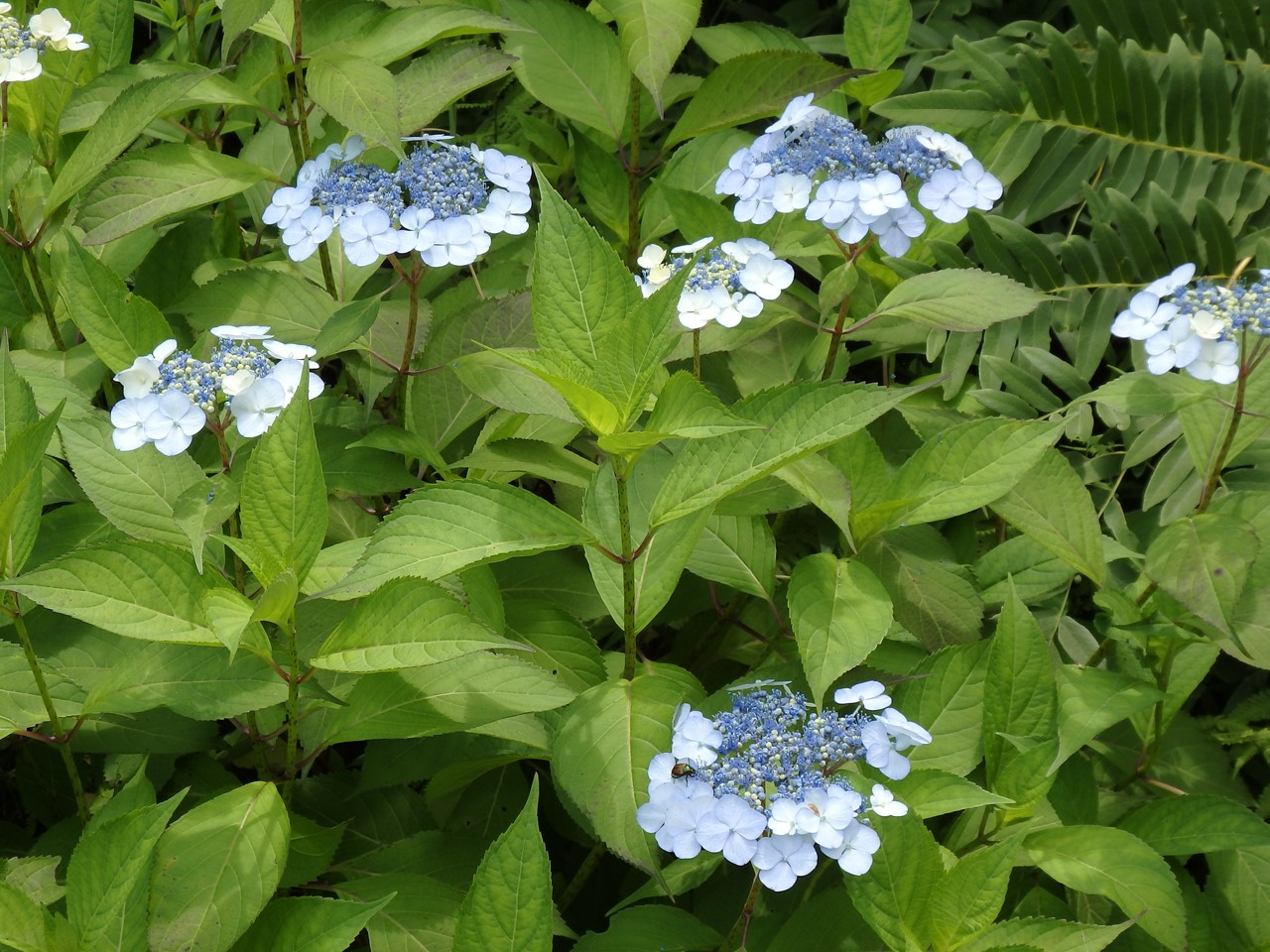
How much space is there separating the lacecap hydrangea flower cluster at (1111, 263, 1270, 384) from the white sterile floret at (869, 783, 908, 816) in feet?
2.26

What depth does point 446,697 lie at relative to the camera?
1.38 metres

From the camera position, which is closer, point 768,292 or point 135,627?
point 135,627

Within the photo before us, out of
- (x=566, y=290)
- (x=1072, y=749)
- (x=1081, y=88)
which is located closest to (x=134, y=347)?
(x=566, y=290)

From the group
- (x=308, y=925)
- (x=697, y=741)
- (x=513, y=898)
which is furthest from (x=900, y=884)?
(x=308, y=925)

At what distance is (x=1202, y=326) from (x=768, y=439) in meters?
0.60

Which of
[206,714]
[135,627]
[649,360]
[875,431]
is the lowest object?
[875,431]

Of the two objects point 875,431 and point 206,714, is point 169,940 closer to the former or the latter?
point 206,714

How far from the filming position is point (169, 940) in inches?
49.8

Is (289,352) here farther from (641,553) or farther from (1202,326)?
(1202,326)

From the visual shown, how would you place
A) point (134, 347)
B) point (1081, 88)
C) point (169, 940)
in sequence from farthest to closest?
point (1081, 88)
point (134, 347)
point (169, 940)

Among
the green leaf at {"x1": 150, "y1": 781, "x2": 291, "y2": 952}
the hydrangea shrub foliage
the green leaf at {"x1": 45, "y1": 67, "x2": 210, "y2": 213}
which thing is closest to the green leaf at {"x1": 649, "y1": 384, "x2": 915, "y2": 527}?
the hydrangea shrub foliage

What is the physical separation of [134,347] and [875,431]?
1.20 meters

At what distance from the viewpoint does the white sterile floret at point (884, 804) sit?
120 cm

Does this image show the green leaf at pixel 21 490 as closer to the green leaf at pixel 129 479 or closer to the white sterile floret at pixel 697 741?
the green leaf at pixel 129 479
